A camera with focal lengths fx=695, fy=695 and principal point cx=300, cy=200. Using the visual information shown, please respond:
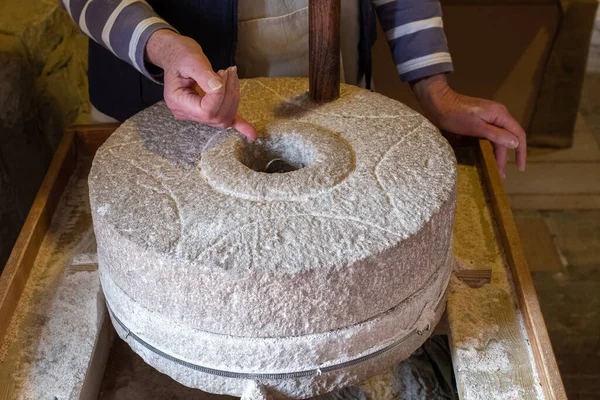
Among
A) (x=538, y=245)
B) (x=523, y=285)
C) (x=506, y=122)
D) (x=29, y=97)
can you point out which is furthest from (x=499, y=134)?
(x=29, y=97)

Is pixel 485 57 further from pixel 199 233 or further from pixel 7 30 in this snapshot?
pixel 199 233

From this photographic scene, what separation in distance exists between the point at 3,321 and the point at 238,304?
551 mm

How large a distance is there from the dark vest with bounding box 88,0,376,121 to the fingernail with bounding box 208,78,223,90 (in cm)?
38

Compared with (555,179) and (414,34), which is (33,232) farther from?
(555,179)

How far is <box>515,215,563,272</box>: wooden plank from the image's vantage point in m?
2.61

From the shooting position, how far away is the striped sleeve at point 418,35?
5.48ft

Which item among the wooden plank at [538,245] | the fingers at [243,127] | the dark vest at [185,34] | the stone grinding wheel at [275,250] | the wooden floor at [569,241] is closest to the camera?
the stone grinding wheel at [275,250]

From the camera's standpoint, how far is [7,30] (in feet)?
6.59

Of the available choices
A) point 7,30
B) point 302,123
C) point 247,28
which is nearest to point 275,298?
point 302,123

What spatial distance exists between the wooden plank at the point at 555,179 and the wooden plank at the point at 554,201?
2 centimetres

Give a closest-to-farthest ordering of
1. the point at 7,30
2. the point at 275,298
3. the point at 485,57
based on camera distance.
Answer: the point at 275,298 → the point at 7,30 → the point at 485,57

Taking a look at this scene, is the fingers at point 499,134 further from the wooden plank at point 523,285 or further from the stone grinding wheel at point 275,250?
the stone grinding wheel at point 275,250

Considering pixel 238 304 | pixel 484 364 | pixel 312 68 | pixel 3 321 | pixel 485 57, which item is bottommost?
pixel 485 57

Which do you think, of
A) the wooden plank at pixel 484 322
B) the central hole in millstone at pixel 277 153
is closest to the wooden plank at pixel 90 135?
the central hole in millstone at pixel 277 153
